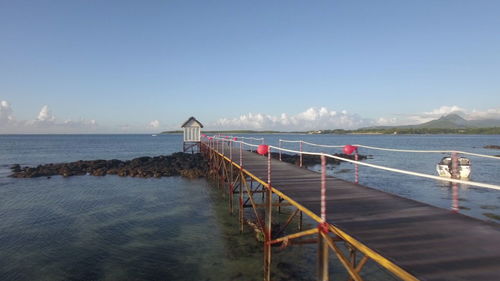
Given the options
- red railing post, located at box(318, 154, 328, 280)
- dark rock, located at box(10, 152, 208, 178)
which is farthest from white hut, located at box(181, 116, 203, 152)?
red railing post, located at box(318, 154, 328, 280)

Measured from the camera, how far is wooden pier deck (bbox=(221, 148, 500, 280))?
3.61m

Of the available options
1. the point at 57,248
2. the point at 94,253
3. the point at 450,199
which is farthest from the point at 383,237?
the point at 450,199

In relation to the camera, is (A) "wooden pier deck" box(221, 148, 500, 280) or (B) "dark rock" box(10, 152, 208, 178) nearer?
(A) "wooden pier deck" box(221, 148, 500, 280)

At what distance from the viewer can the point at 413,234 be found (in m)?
4.75

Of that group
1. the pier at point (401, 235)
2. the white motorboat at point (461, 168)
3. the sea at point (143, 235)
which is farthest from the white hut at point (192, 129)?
the pier at point (401, 235)

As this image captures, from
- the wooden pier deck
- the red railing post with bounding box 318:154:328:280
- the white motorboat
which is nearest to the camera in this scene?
the wooden pier deck

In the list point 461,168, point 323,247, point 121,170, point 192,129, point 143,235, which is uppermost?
point 192,129

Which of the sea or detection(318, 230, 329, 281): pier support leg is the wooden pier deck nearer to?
detection(318, 230, 329, 281): pier support leg

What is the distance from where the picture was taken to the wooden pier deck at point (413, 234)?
3605mm

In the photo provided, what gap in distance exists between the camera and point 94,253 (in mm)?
9664

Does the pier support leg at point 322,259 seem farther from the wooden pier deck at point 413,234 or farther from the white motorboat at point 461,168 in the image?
the white motorboat at point 461,168

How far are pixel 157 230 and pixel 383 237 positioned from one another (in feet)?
31.9

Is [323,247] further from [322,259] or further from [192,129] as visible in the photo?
[192,129]

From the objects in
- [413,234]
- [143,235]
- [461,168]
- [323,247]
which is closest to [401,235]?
[413,234]
